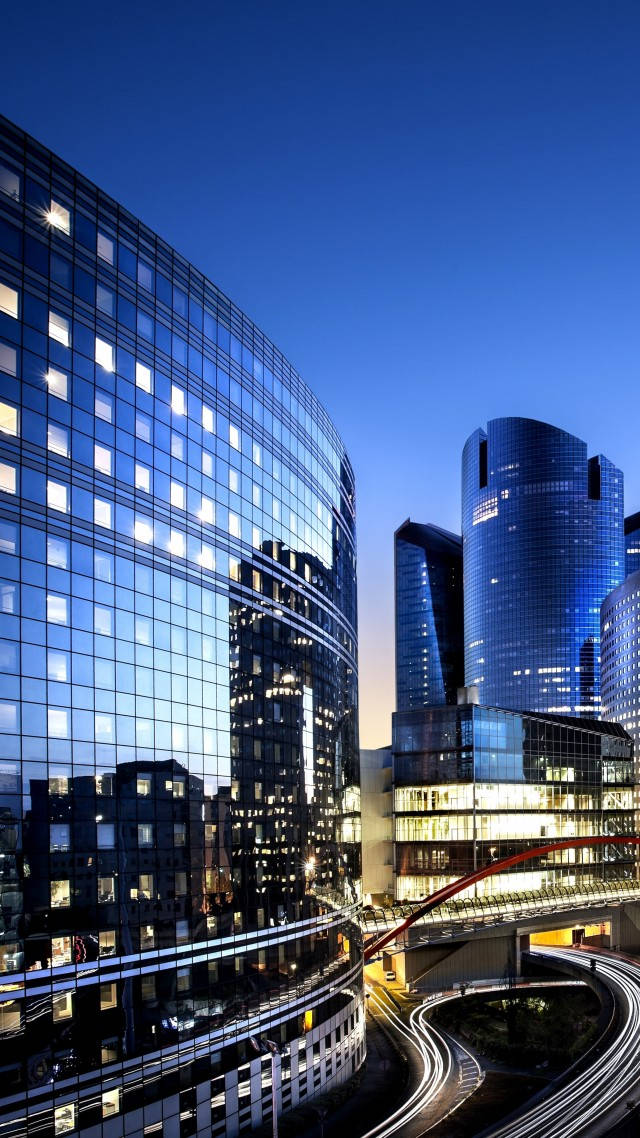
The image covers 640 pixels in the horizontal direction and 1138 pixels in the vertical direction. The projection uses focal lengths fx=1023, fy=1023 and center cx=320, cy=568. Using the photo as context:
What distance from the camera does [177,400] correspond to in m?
56.4

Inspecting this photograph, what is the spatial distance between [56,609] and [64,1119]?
70.3 ft

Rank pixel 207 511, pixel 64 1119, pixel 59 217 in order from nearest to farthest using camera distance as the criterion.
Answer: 1. pixel 64 1119
2. pixel 59 217
3. pixel 207 511

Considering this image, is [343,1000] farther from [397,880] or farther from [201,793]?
[397,880]

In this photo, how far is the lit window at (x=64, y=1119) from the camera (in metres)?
42.4

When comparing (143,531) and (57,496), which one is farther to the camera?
(143,531)

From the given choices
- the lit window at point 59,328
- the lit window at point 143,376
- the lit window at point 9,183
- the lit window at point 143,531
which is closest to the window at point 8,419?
the lit window at point 59,328

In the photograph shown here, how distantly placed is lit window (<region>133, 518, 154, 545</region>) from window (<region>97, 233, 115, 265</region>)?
12.8m

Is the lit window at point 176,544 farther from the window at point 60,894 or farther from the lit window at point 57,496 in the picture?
the window at point 60,894

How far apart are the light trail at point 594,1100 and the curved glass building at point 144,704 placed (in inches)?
546

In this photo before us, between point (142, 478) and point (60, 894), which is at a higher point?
point (142, 478)

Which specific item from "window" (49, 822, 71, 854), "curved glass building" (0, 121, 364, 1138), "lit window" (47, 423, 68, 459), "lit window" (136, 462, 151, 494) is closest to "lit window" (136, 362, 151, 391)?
"curved glass building" (0, 121, 364, 1138)

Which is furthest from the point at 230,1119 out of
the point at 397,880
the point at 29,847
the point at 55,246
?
the point at 397,880

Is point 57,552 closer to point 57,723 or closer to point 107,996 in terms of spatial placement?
point 57,723

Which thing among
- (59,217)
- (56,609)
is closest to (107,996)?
(56,609)
